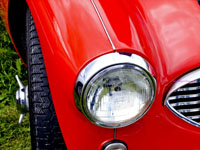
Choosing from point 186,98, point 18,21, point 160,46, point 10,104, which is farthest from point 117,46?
point 10,104

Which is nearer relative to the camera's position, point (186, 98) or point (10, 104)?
point (186, 98)

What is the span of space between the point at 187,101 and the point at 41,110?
1.97 ft

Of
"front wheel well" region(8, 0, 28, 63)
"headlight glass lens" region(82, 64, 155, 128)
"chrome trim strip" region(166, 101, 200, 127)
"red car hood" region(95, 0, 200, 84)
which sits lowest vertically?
"chrome trim strip" region(166, 101, 200, 127)

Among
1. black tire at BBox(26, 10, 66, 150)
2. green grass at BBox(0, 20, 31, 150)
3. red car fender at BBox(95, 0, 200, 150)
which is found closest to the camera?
red car fender at BBox(95, 0, 200, 150)

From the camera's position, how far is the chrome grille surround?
1044 mm

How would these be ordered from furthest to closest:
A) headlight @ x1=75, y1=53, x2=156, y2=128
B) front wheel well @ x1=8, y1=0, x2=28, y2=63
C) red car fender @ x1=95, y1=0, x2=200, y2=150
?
1. front wheel well @ x1=8, y1=0, x2=28, y2=63
2. red car fender @ x1=95, y1=0, x2=200, y2=150
3. headlight @ x1=75, y1=53, x2=156, y2=128

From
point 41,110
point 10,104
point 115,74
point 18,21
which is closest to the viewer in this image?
point 115,74

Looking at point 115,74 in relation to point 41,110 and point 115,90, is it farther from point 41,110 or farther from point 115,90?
point 41,110

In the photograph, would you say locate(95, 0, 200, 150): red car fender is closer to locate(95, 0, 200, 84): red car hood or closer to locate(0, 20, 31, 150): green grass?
locate(95, 0, 200, 84): red car hood

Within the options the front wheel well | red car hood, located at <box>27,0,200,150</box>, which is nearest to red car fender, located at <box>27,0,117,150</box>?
red car hood, located at <box>27,0,200,150</box>

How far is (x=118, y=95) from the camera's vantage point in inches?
37.0

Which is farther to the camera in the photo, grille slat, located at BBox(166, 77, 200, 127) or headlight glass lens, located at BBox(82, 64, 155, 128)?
grille slat, located at BBox(166, 77, 200, 127)

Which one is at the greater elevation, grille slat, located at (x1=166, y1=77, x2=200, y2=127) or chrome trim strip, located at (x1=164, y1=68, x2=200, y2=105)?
chrome trim strip, located at (x1=164, y1=68, x2=200, y2=105)

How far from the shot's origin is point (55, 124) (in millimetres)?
1186
